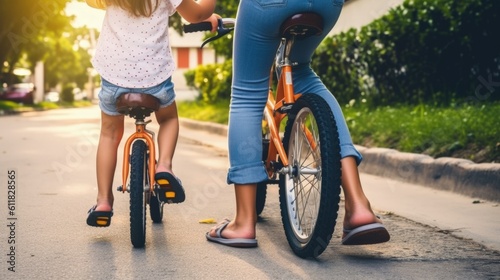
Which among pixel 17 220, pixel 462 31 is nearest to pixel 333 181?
pixel 17 220

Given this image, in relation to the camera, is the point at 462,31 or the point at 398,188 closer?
the point at 398,188

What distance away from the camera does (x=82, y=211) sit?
4676 millimetres

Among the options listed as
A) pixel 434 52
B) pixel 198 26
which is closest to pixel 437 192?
pixel 198 26

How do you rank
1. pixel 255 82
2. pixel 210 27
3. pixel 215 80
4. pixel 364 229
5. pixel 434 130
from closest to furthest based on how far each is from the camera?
pixel 364 229, pixel 255 82, pixel 210 27, pixel 434 130, pixel 215 80

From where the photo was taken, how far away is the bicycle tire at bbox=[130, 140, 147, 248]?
352 cm

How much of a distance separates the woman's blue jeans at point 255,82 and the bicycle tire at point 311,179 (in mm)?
141

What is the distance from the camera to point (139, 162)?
3586 millimetres

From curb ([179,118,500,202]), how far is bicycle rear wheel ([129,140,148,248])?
248cm

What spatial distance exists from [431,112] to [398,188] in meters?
2.44

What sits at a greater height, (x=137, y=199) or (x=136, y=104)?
(x=136, y=104)

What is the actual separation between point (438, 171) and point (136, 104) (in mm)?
2828

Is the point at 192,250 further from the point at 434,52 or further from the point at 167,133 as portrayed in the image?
the point at 434,52

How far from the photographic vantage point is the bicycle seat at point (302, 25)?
3348 mm

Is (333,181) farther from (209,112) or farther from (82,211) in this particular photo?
(209,112)
